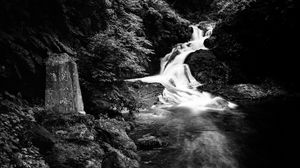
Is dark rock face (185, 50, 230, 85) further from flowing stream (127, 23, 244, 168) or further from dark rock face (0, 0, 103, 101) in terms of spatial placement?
dark rock face (0, 0, 103, 101)

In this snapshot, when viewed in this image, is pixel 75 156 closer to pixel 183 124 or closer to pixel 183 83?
pixel 183 124

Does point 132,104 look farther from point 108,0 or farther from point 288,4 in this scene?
point 288,4

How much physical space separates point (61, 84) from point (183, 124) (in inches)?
195

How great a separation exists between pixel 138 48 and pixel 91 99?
2.71 m

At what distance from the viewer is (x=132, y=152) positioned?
287 inches

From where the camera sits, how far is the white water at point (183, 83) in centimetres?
1374

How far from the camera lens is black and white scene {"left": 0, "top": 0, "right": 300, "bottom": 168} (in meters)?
6.38

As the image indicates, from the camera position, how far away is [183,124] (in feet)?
35.3

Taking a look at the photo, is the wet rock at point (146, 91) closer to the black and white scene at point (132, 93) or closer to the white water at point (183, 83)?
the black and white scene at point (132, 93)

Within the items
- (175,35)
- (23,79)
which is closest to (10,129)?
(23,79)

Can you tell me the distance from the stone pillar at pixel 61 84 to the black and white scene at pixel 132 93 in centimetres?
3

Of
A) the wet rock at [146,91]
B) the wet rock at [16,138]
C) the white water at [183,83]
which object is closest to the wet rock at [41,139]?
the wet rock at [16,138]

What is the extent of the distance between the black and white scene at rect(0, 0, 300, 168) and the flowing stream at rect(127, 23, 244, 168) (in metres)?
0.05

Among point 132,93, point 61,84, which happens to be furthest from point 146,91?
point 61,84
